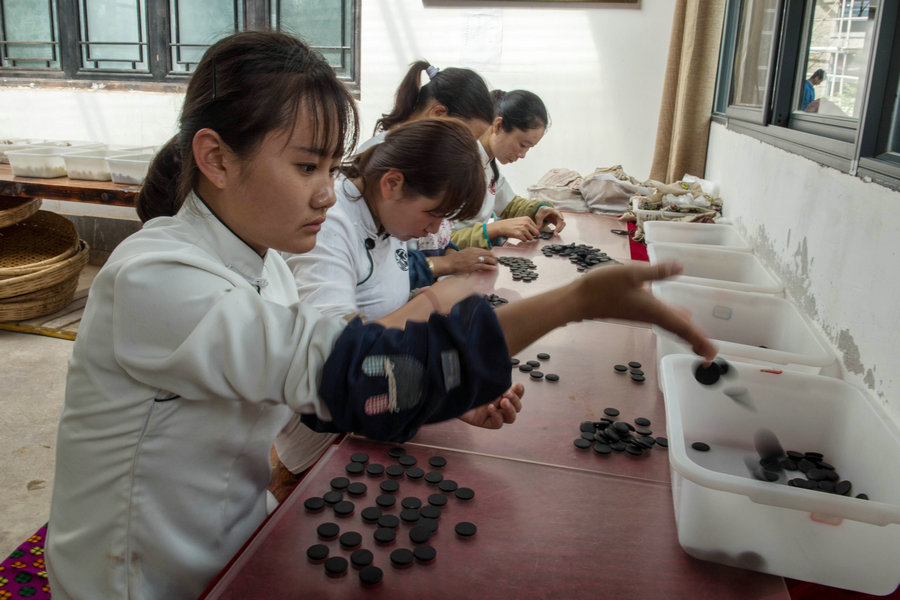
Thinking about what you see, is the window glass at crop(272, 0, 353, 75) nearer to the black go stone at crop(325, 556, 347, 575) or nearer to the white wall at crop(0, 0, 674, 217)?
the white wall at crop(0, 0, 674, 217)

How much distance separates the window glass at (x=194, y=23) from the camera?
5.12 meters

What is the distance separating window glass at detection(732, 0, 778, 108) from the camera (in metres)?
3.14

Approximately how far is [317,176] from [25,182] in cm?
361

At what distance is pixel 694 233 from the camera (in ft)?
9.62

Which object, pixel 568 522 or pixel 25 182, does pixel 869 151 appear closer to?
pixel 568 522

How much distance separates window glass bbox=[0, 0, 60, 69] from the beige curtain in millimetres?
5028

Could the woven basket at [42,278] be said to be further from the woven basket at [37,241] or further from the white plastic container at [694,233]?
the white plastic container at [694,233]

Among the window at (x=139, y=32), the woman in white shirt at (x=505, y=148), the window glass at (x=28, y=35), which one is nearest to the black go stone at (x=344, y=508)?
the woman in white shirt at (x=505, y=148)

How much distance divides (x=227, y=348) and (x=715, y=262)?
6.79ft

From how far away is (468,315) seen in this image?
2.74 ft

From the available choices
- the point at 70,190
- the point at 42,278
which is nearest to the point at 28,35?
the point at 70,190

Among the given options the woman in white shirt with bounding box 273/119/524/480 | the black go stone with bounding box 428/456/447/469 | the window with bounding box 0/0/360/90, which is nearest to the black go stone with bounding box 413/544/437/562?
the black go stone with bounding box 428/456/447/469

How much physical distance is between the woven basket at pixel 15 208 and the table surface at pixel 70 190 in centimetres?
15

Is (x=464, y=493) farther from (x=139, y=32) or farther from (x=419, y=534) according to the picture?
(x=139, y=32)
